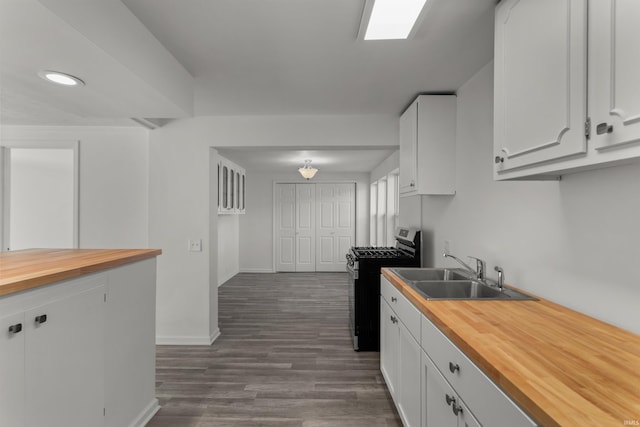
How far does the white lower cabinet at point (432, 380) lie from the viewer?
0.97 metres

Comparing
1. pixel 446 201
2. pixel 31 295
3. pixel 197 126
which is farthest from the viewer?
pixel 197 126

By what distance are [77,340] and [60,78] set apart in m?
1.44

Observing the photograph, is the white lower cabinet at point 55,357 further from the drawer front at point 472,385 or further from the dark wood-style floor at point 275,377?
the drawer front at point 472,385

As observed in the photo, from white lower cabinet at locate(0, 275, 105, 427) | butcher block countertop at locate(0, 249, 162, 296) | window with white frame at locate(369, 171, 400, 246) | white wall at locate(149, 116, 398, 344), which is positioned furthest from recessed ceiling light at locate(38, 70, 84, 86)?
window with white frame at locate(369, 171, 400, 246)

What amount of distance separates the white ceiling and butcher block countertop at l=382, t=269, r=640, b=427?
1412 millimetres

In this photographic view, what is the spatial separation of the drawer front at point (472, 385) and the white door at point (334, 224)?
6.30 m

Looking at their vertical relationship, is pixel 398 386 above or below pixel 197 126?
below

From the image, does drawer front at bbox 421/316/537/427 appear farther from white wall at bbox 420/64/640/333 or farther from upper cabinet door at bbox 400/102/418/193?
upper cabinet door at bbox 400/102/418/193

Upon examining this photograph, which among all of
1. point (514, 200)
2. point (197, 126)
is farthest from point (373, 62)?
point (197, 126)

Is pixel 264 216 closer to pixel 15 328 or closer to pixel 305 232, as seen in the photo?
pixel 305 232

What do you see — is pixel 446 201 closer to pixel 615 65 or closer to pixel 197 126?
pixel 615 65

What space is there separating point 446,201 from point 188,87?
235 centimetres

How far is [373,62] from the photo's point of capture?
2.25 m

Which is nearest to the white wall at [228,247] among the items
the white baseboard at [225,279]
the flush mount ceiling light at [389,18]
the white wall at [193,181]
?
the white baseboard at [225,279]
